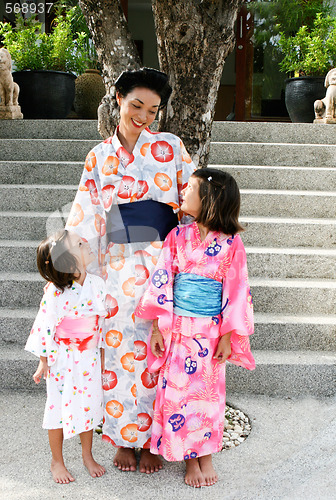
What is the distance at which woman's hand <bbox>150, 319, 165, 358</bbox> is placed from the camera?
87.7 inches

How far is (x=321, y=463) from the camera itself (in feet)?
7.66

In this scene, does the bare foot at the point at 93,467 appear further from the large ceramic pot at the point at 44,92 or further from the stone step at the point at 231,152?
the large ceramic pot at the point at 44,92

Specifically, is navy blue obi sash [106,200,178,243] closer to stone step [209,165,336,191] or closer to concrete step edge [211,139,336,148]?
stone step [209,165,336,191]

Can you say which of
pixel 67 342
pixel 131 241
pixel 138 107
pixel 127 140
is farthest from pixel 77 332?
pixel 138 107

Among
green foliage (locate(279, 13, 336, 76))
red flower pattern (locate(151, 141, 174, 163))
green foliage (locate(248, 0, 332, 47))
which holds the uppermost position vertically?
green foliage (locate(248, 0, 332, 47))

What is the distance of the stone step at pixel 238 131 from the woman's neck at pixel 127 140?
297 centimetres

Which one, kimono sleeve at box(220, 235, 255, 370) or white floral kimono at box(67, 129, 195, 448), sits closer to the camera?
kimono sleeve at box(220, 235, 255, 370)

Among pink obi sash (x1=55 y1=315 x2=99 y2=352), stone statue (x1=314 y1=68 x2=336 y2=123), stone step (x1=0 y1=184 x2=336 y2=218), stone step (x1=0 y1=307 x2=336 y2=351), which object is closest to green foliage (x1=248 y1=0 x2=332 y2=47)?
stone statue (x1=314 y1=68 x2=336 y2=123)

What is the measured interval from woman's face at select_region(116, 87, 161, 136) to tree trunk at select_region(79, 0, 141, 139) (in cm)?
62

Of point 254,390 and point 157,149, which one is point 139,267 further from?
point 254,390

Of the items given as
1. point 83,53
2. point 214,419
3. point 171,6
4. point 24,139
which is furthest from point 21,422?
point 83,53

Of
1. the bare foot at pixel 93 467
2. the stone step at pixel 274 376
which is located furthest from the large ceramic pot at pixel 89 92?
the bare foot at pixel 93 467

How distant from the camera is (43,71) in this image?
617cm

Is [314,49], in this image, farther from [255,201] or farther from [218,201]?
[218,201]
